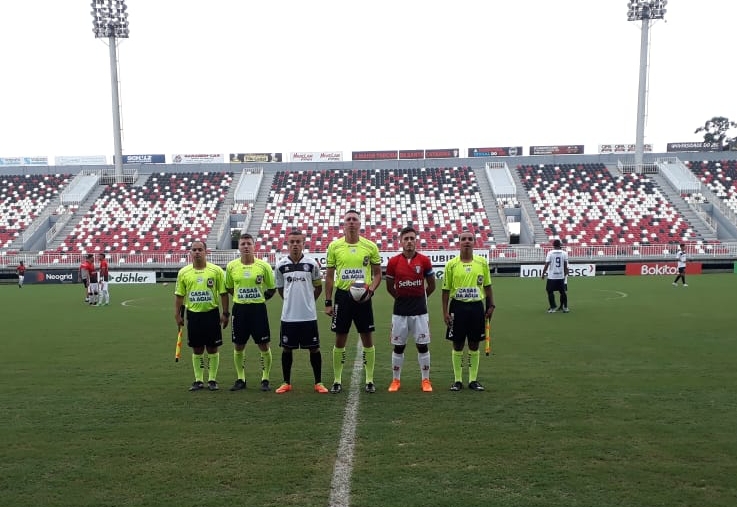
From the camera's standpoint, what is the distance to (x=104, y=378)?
28.1ft

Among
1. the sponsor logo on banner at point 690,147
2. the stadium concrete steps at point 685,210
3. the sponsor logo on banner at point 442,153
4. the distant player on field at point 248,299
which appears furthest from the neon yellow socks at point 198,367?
the sponsor logo on banner at point 690,147

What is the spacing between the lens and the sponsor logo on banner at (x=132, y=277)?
3456cm

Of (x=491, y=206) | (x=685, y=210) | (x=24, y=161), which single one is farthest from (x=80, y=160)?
(x=685, y=210)

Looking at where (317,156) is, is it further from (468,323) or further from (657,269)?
(468,323)

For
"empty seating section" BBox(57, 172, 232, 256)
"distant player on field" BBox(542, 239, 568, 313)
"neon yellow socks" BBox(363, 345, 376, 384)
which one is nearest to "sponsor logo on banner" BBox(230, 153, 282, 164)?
"empty seating section" BBox(57, 172, 232, 256)

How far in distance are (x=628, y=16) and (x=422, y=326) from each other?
46458mm

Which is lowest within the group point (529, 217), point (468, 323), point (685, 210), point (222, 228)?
point (222, 228)

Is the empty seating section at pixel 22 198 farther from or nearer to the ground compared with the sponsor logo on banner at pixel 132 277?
farther from the ground

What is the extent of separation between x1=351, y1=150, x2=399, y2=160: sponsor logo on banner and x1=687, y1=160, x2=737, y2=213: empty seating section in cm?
2565

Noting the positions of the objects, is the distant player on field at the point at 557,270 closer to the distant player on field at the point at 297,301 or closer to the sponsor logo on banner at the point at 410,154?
the distant player on field at the point at 297,301

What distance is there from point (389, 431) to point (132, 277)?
32.1 m

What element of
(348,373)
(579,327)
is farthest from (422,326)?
(579,327)

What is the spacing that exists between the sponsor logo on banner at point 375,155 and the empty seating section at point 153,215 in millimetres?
11690

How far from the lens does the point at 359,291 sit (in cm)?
734
